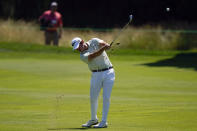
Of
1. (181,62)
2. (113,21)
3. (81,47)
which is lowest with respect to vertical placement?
(113,21)

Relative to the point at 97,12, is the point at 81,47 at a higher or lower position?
higher

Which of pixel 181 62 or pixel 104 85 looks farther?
pixel 181 62

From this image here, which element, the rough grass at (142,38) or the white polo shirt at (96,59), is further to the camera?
the rough grass at (142,38)

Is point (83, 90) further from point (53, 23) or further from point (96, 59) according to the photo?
point (53, 23)

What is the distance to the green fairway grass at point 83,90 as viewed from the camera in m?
13.7

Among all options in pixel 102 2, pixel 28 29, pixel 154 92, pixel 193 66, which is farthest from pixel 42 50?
pixel 102 2

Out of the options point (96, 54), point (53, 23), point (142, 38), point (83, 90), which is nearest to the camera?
point (96, 54)

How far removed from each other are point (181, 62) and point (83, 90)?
7.65m

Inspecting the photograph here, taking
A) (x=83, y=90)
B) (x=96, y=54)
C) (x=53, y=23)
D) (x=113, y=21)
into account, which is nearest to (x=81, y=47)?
(x=96, y=54)

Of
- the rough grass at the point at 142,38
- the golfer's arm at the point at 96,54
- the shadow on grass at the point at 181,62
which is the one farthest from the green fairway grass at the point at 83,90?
the rough grass at the point at 142,38

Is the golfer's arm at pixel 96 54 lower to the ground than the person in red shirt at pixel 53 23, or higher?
higher

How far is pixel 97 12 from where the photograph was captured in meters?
47.8

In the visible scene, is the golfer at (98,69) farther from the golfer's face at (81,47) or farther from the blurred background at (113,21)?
the blurred background at (113,21)

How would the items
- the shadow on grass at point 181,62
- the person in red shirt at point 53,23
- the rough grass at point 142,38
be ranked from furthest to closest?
1. the rough grass at point 142,38
2. the person in red shirt at point 53,23
3. the shadow on grass at point 181,62
